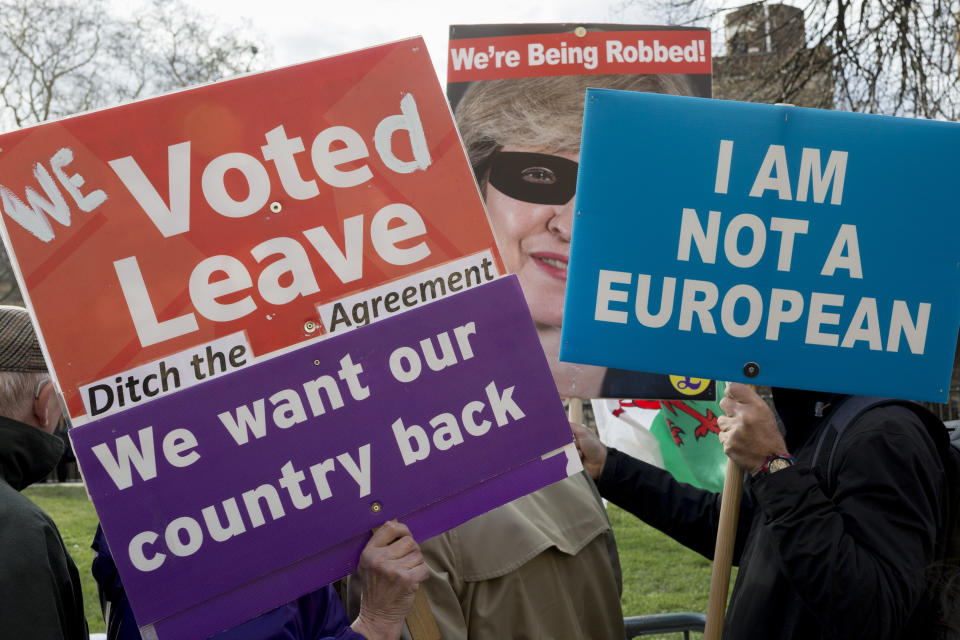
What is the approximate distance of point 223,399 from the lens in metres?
1.66

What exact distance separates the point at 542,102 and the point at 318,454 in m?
1.65

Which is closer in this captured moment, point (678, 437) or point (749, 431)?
point (749, 431)

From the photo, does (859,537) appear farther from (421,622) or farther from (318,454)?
(318,454)

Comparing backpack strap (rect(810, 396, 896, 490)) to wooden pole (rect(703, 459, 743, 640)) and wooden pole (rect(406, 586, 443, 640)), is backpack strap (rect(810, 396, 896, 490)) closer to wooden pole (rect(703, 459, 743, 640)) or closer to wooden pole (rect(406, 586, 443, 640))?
wooden pole (rect(703, 459, 743, 640))

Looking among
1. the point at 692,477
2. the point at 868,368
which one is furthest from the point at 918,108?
the point at 868,368

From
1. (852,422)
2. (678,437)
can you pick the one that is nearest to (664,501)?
(852,422)

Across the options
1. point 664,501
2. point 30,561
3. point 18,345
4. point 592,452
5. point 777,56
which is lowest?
point 664,501

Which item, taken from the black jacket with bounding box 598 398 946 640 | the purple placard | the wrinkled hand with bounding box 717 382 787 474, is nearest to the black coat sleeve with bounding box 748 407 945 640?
the black jacket with bounding box 598 398 946 640

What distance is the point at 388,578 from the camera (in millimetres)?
1678

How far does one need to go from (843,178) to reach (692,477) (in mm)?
2908

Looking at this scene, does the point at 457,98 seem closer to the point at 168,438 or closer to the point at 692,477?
the point at 168,438

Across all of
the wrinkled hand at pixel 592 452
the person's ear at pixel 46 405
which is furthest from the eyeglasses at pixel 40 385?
the wrinkled hand at pixel 592 452

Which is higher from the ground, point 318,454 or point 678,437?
point 318,454

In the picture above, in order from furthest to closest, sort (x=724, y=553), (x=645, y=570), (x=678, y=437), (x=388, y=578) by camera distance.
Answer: (x=645, y=570) < (x=678, y=437) < (x=724, y=553) < (x=388, y=578)
